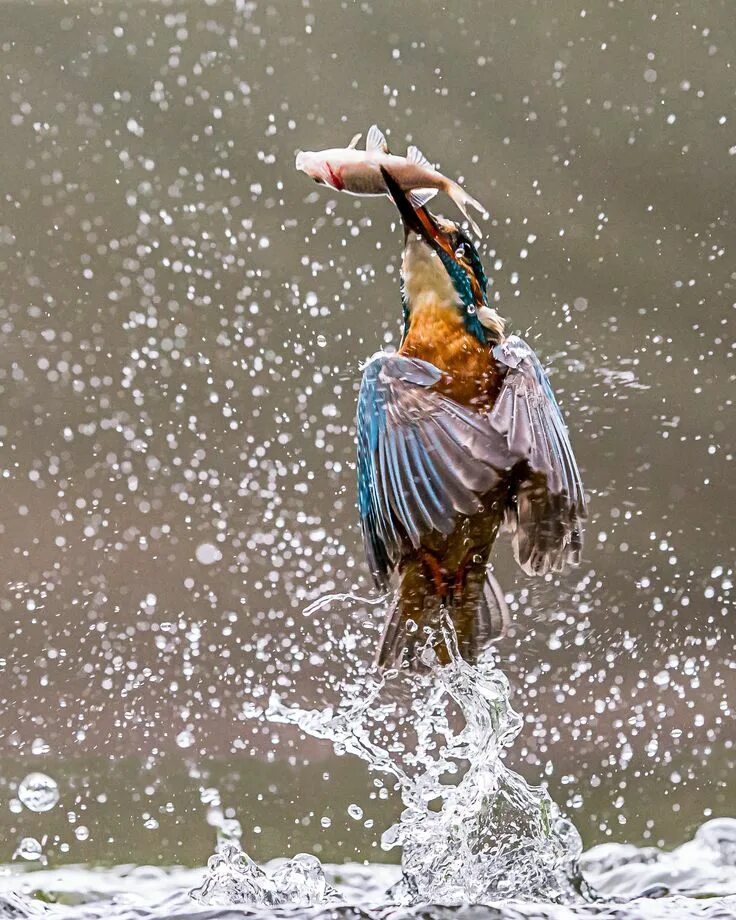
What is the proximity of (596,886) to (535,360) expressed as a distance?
2.41 feet

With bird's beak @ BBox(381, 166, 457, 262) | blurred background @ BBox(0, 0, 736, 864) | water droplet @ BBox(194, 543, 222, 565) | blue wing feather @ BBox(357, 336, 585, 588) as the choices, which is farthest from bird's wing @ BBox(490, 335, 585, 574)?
water droplet @ BBox(194, 543, 222, 565)

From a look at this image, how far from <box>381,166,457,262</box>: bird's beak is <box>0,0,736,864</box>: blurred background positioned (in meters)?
0.81

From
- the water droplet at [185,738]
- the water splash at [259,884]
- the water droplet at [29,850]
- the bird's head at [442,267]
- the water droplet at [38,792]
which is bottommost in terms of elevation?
the water droplet at [29,850]

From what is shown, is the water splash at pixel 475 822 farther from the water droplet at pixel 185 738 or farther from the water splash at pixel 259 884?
the water droplet at pixel 185 738

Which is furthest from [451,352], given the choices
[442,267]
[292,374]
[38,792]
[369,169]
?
[38,792]

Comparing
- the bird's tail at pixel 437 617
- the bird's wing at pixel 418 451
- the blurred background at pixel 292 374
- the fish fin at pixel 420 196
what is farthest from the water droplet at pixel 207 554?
the fish fin at pixel 420 196

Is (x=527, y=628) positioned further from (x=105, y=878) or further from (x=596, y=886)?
(x=105, y=878)

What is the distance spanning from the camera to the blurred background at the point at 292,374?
6.82 ft

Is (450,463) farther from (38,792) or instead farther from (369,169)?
(38,792)

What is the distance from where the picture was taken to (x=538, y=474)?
1.20 m

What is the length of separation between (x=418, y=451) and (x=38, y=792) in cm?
132

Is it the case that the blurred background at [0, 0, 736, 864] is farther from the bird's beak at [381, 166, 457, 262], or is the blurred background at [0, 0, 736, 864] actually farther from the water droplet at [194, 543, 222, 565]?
the bird's beak at [381, 166, 457, 262]

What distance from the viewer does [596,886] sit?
5.02ft

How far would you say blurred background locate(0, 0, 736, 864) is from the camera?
6.82 feet
